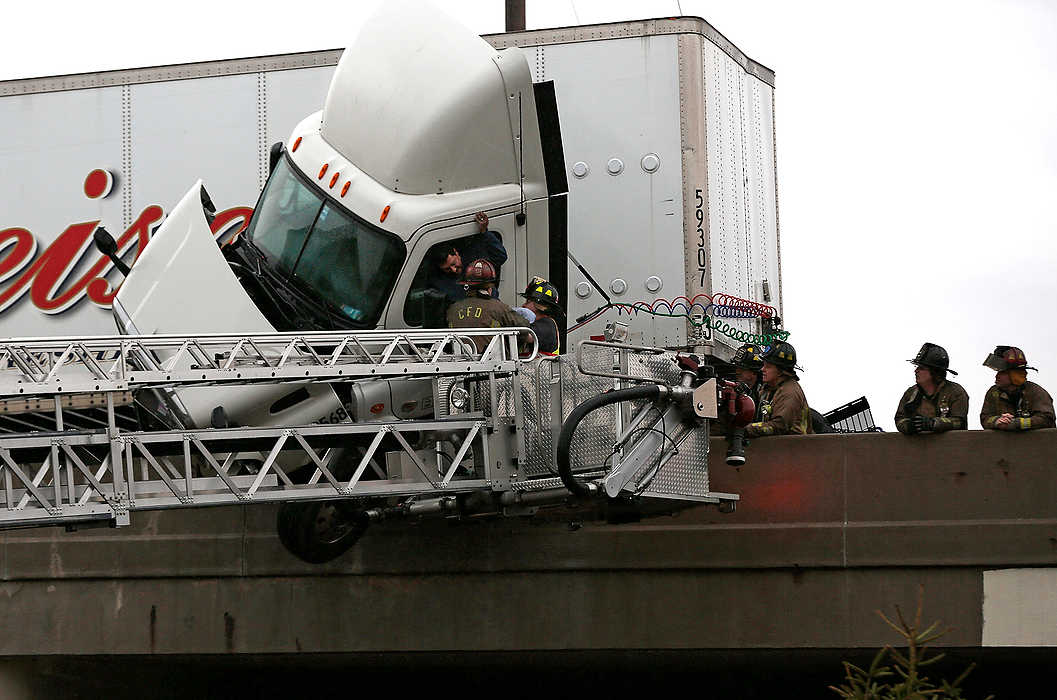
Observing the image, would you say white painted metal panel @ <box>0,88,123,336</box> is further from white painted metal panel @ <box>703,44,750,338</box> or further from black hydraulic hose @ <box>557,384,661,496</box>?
black hydraulic hose @ <box>557,384,661,496</box>

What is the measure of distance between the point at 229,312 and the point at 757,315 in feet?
15.9

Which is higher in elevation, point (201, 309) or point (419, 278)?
point (419, 278)

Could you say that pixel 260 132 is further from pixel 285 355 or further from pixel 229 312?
pixel 285 355

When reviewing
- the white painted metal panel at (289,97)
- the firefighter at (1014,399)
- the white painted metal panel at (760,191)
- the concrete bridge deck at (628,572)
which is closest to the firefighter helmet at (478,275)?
the concrete bridge deck at (628,572)

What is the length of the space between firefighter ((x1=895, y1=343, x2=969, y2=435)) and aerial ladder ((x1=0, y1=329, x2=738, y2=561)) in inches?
66.5

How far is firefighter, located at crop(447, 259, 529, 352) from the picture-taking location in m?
8.75

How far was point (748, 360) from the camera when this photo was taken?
417 inches

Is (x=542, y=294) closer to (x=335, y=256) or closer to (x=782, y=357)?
(x=335, y=256)

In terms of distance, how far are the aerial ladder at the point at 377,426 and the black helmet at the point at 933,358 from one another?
1914 millimetres

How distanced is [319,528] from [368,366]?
232 centimetres

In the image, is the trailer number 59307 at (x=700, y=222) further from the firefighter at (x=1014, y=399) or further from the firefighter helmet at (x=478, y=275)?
the firefighter helmet at (x=478, y=275)

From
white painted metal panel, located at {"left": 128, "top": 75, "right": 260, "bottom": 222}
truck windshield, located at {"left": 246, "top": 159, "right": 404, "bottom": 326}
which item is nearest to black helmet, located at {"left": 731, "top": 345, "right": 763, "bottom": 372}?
truck windshield, located at {"left": 246, "top": 159, "right": 404, "bottom": 326}

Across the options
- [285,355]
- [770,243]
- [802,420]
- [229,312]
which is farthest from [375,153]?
[770,243]

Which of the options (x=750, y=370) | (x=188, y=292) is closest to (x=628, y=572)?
(x=750, y=370)
